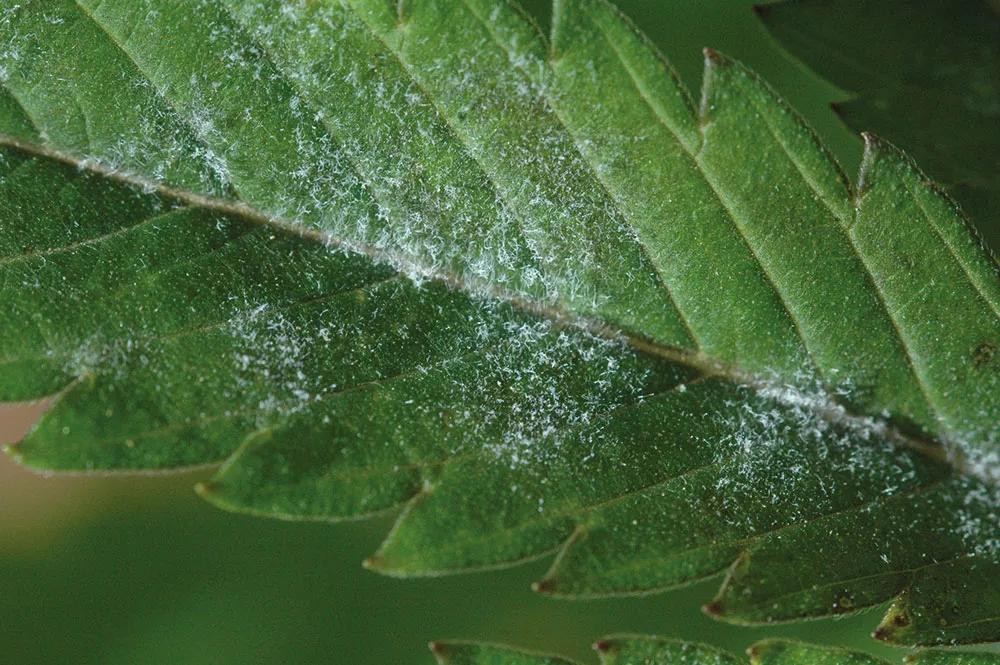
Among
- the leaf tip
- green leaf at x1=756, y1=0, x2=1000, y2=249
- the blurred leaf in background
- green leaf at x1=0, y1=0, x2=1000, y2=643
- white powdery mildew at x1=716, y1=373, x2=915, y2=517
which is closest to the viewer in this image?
green leaf at x1=0, y1=0, x2=1000, y2=643

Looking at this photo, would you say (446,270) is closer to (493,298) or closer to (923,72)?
(493,298)

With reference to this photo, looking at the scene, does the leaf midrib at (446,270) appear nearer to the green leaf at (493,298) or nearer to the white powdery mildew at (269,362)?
the green leaf at (493,298)

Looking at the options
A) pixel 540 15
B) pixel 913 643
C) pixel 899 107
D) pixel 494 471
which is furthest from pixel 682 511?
pixel 540 15

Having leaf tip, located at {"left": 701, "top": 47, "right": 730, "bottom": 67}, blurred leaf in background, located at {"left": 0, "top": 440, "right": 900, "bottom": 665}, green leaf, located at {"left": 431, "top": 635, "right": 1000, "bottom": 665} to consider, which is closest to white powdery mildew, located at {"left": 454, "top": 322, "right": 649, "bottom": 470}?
green leaf, located at {"left": 431, "top": 635, "right": 1000, "bottom": 665}

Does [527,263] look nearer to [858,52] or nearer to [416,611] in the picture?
[858,52]

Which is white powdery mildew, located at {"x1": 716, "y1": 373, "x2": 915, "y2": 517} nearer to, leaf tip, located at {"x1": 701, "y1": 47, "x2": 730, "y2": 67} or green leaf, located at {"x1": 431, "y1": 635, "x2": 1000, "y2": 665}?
green leaf, located at {"x1": 431, "y1": 635, "x2": 1000, "y2": 665}

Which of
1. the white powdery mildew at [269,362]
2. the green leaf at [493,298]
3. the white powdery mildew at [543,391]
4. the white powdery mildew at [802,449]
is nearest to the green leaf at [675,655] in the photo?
the green leaf at [493,298]

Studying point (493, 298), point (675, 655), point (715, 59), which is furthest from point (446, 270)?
point (675, 655)
